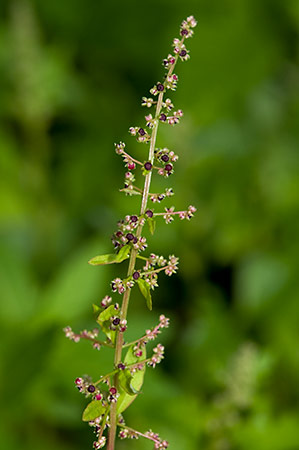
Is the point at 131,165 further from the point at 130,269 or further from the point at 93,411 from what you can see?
the point at 93,411

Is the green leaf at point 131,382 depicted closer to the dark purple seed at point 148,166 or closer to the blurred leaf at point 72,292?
the dark purple seed at point 148,166

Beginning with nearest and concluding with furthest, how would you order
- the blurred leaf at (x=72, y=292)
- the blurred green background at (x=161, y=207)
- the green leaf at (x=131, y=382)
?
the green leaf at (x=131, y=382) → the blurred green background at (x=161, y=207) → the blurred leaf at (x=72, y=292)

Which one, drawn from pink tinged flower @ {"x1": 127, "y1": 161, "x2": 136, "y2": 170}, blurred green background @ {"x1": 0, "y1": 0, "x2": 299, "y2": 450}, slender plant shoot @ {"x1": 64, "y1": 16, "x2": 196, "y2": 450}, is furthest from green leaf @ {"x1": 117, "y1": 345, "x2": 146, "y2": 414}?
blurred green background @ {"x1": 0, "y1": 0, "x2": 299, "y2": 450}

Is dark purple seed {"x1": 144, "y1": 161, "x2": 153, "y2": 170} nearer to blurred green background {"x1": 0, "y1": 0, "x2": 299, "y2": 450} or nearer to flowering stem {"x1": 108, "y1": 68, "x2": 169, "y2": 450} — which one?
flowering stem {"x1": 108, "y1": 68, "x2": 169, "y2": 450}

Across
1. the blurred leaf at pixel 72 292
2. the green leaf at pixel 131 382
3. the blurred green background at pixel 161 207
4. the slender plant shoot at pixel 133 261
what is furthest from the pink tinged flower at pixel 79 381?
the blurred leaf at pixel 72 292

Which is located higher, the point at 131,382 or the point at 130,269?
the point at 130,269

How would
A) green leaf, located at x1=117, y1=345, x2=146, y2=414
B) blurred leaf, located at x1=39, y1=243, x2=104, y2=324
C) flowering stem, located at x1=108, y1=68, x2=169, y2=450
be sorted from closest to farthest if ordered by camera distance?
flowering stem, located at x1=108, y1=68, x2=169, y2=450 < green leaf, located at x1=117, y1=345, x2=146, y2=414 < blurred leaf, located at x1=39, y1=243, x2=104, y2=324

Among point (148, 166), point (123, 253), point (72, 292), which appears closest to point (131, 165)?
point (148, 166)

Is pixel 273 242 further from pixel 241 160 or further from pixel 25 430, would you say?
pixel 25 430
